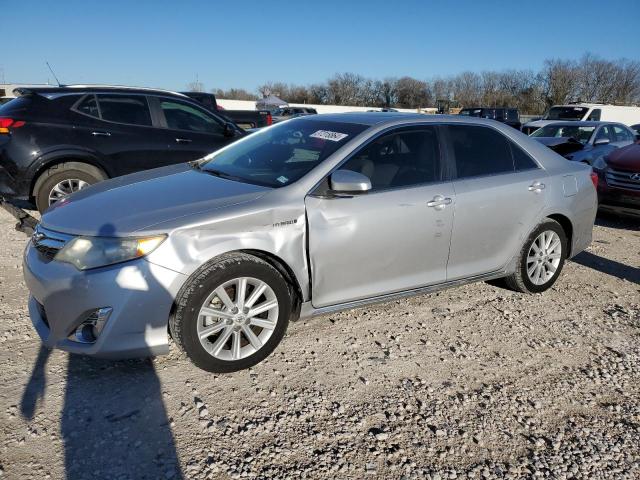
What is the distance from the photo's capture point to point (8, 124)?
5.71 meters

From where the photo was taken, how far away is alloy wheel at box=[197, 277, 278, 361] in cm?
287

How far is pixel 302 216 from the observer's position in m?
3.07

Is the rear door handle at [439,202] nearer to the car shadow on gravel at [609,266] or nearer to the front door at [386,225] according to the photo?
the front door at [386,225]

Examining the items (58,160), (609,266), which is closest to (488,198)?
(609,266)

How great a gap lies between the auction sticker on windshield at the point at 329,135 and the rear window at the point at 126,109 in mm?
3727

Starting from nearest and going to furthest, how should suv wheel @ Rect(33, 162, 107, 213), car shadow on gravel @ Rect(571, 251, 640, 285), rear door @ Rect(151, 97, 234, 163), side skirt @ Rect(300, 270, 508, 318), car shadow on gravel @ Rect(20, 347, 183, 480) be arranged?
car shadow on gravel @ Rect(20, 347, 183, 480) < side skirt @ Rect(300, 270, 508, 318) < car shadow on gravel @ Rect(571, 251, 640, 285) < suv wheel @ Rect(33, 162, 107, 213) < rear door @ Rect(151, 97, 234, 163)

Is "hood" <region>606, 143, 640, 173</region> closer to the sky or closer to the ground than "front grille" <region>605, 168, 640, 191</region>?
closer to the sky

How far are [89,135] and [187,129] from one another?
1292mm

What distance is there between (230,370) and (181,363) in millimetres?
370

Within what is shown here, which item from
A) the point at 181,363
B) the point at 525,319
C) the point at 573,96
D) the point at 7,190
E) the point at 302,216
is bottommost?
the point at 573,96

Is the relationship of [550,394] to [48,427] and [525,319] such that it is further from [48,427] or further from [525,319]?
[48,427]

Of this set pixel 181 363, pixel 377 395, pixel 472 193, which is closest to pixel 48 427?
pixel 181 363

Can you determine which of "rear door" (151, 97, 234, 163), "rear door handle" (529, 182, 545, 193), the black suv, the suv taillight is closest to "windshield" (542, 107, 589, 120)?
"rear door" (151, 97, 234, 163)

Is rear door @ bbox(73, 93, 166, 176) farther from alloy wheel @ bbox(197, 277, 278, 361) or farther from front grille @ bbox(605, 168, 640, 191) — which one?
front grille @ bbox(605, 168, 640, 191)
